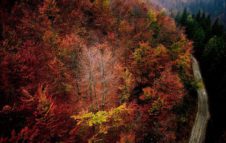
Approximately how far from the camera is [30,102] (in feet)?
57.5

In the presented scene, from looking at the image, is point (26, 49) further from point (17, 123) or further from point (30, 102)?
point (17, 123)

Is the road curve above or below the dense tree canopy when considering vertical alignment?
below

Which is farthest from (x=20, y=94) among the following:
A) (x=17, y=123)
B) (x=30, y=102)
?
(x=17, y=123)

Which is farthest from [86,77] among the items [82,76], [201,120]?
[201,120]

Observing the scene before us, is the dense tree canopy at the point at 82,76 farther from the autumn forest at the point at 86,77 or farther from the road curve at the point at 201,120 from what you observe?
the road curve at the point at 201,120

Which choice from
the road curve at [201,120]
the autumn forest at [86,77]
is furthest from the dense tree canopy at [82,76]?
the road curve at [201,120]

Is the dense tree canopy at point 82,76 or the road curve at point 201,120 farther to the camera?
the road curve at point 201,120

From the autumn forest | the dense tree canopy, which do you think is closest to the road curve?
the autumn forest

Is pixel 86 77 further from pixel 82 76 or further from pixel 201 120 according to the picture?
pixel 201 120

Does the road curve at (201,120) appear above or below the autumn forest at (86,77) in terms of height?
below

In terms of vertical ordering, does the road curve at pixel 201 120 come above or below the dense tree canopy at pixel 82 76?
below

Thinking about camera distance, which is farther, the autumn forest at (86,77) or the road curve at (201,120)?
the road curve at (201,120)

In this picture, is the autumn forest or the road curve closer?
the autumn forest

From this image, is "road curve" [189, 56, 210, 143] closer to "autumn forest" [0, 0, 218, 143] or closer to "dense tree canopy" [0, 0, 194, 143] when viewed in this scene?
"autumn forest" [0, 0, 218, 143]
